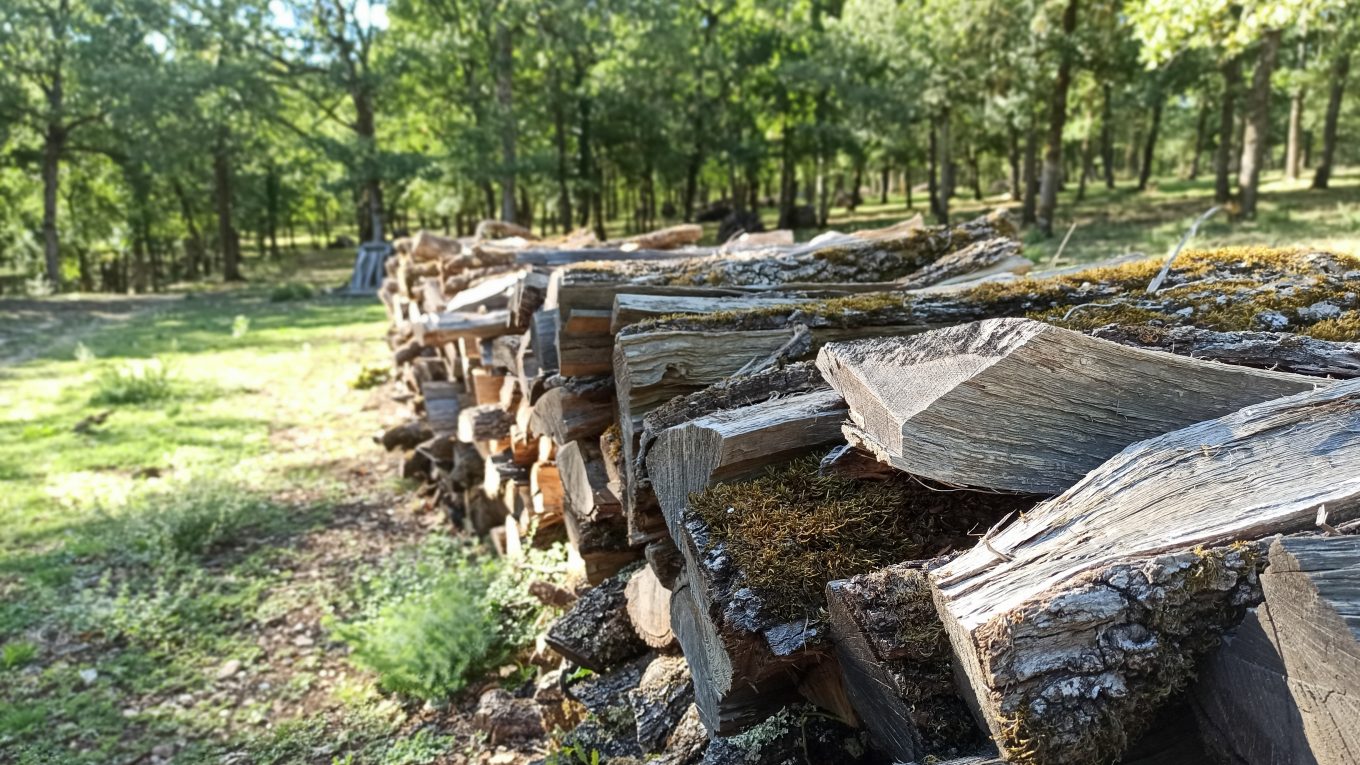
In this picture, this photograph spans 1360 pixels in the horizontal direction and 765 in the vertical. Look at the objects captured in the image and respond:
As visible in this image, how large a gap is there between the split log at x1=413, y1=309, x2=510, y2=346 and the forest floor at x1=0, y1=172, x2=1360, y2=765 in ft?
4.90

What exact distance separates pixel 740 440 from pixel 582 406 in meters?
1.56

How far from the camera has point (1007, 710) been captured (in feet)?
3.94

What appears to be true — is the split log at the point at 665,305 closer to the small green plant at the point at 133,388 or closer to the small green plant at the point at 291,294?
the small green plant at the point at 133,388

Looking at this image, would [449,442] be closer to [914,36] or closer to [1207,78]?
[914,36]

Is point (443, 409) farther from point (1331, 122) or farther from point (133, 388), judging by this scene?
point (1331, 122)

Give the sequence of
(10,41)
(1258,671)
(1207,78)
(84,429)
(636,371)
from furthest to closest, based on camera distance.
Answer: (1207,78), (10,41), (84,429), (636,371), (1258,671)

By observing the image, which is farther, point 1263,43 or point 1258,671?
point 1263,43

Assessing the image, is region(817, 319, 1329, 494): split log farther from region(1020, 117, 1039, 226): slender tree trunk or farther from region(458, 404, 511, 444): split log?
region(1020, 117, 1039, 226): slender tree trunk

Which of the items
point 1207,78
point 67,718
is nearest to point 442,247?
point 67,718

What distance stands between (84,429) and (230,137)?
2013 centimetres

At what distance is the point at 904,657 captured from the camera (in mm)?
1472

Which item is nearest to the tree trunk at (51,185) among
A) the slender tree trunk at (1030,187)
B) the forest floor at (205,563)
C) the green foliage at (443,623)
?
the forest floor at (205,563)

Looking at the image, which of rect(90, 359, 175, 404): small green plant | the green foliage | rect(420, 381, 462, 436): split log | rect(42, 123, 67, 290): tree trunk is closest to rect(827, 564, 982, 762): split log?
the green foliage

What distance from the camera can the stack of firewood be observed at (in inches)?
47.5
